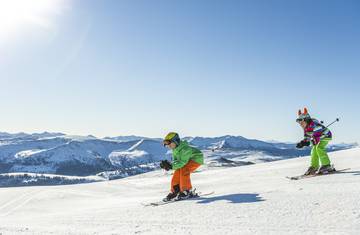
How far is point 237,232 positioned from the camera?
5840mm

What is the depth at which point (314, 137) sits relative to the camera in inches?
473

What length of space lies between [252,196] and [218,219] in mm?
2164

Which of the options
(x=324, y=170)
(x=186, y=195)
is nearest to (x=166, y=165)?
(x=186, y=195)

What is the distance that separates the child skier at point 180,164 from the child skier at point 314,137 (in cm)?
350

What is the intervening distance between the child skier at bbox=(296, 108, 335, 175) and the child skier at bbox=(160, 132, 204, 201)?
3.50 metres

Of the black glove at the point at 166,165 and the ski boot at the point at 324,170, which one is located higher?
the black glove at the point at 166,165

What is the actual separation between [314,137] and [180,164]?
176 inches

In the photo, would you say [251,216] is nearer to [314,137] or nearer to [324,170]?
[324,170]

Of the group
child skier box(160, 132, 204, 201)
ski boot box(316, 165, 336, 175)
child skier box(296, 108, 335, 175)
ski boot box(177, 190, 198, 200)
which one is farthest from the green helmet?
ski boot box(316, 165, 336, 175)

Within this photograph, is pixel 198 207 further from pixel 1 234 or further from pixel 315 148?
pixel 315 148

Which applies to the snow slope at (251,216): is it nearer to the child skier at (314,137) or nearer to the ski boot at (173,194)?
the ski boot at (173,194)

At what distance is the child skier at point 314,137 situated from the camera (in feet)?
38.9

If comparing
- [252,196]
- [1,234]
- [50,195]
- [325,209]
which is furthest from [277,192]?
[50,195]

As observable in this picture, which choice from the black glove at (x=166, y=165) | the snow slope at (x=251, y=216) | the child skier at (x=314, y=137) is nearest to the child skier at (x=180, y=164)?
the black glove at (x=166, y=165)
